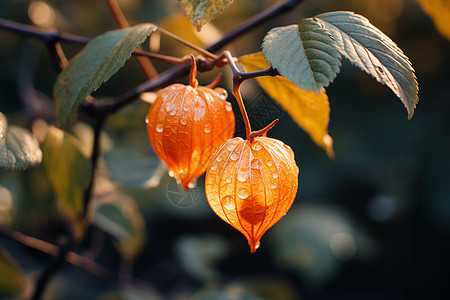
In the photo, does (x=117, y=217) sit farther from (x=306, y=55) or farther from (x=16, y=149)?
(x=306, y=55)

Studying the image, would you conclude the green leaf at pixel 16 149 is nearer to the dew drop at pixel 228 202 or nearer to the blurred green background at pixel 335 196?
the dew drop at pixel 228 202

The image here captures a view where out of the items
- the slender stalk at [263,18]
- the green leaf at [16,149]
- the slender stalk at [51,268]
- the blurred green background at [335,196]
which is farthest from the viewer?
the blurred green background at [335,196]

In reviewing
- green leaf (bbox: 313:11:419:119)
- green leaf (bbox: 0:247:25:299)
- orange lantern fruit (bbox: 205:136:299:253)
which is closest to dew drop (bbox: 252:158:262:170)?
orange lantern fruit (bbox: 205:136:299:253)

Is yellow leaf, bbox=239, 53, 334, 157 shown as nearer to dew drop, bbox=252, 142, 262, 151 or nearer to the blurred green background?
dew drop, bbox=252, 142, 262, 151

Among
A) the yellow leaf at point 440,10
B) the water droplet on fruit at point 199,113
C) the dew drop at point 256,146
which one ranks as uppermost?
the water droplet on fruit at point 199,113

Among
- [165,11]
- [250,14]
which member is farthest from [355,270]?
[165,11]

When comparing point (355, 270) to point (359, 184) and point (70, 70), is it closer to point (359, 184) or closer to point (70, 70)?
point (359, 184)

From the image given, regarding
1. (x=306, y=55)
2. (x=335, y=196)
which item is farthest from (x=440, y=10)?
(x=335, y=196)

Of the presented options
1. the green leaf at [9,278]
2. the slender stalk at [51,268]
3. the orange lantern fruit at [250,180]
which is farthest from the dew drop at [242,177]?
the green leaf at [9,278]
